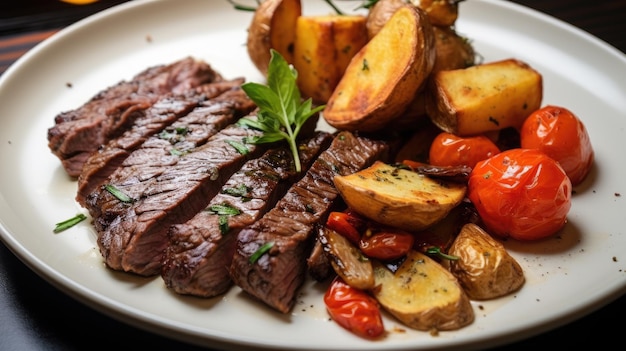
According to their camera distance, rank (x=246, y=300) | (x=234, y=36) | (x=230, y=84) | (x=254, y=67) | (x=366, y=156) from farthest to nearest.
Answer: (x=234, y=36)
(x=254, y=67)
(x=230, y=84)
(x=366, y=156)
(x=246, y=300)

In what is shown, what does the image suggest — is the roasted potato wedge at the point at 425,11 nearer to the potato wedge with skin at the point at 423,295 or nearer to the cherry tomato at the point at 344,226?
the cherry tomato at the point at 344,226

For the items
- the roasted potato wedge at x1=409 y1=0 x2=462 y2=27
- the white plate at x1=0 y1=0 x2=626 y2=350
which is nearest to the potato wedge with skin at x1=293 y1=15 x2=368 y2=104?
the roasted potato wedge at x1=409 y1=0 x2=462 y2=27

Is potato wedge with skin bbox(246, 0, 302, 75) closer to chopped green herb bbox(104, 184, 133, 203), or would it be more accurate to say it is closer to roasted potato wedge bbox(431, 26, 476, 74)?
roasted potato wedge bbox(431, 26, 476, 74)

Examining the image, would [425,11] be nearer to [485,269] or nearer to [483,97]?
[483,97]

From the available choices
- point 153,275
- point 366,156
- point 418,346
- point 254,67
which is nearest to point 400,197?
point 366,156

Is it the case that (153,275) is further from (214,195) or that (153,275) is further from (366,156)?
(366,156)

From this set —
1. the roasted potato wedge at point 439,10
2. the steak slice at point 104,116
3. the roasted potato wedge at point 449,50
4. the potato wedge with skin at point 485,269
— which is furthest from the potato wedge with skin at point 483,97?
the steak slice at point 104,116
